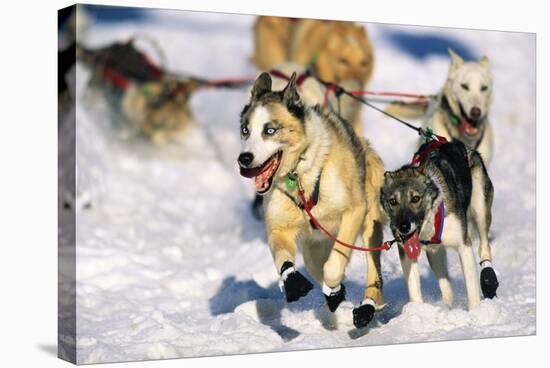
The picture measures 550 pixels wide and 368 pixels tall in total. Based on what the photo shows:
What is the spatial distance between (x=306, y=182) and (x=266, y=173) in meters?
0.33

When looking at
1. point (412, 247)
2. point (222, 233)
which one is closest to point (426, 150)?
point (412, 247)

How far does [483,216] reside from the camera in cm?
712

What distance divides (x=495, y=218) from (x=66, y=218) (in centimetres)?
350

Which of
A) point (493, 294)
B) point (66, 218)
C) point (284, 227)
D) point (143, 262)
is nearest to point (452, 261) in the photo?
point (493, 294)

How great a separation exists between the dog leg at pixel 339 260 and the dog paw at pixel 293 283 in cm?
28

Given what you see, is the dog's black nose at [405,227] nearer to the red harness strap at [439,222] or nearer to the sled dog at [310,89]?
the red harness strap at [439,222]

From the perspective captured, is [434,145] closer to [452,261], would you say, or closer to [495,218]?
[452,261]

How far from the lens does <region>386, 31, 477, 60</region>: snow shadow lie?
8.86 metres

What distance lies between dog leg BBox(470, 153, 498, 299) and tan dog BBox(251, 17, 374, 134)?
2.54 m

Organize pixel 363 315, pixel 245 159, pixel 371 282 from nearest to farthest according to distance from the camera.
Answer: pixel 245 159 < pixel 363 315 < pixel 371 282

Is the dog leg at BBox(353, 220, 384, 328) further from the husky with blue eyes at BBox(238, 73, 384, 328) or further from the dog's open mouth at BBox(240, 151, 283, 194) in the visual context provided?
the dog's open mouth at BBox(240, 151, 283, 194)

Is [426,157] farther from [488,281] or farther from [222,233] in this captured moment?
[222,233]

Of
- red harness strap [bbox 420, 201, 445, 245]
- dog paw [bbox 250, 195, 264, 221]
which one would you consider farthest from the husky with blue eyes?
dog paw [bbox 250, 195, 264, 221]

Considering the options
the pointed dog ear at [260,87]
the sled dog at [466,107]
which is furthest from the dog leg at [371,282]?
the sled dog at [466,107]
